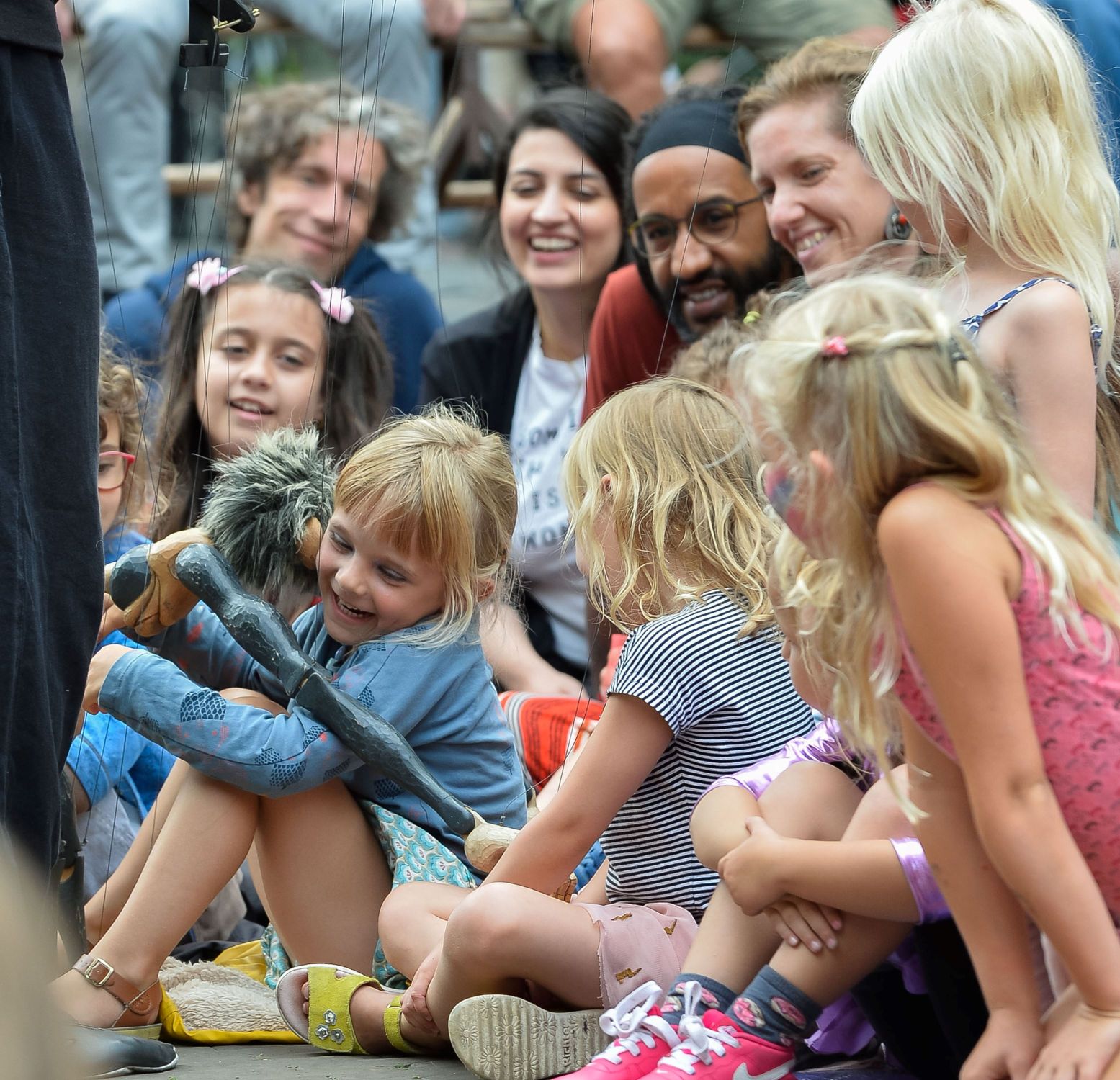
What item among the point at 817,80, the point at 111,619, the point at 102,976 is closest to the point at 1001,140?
the point at 817,80

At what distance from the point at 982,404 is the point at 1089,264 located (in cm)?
53

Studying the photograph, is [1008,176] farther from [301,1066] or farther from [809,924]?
[301,1066]

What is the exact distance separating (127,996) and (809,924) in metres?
0.88

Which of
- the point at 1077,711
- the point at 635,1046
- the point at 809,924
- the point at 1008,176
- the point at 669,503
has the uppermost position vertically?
the point at 1008,176

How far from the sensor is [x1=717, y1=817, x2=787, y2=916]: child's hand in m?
1.54

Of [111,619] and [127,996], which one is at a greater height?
[111,619]

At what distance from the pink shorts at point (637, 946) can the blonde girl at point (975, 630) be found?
1.55ft

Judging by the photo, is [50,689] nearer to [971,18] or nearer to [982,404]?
[982,404]

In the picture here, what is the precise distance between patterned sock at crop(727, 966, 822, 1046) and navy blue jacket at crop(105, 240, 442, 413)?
6.64 feet

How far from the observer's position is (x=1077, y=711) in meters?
1.32

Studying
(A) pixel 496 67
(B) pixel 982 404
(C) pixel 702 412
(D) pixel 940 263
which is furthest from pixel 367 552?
(A) pixel 496 67

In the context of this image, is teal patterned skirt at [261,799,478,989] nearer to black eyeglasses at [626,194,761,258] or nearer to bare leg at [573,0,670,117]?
black eyeglasses at [626,194,761,258]

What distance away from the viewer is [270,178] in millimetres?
4125

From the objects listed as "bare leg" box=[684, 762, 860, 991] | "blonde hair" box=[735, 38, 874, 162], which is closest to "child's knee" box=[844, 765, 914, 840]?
"bare leg" box=[684, 762, 860, 991]
